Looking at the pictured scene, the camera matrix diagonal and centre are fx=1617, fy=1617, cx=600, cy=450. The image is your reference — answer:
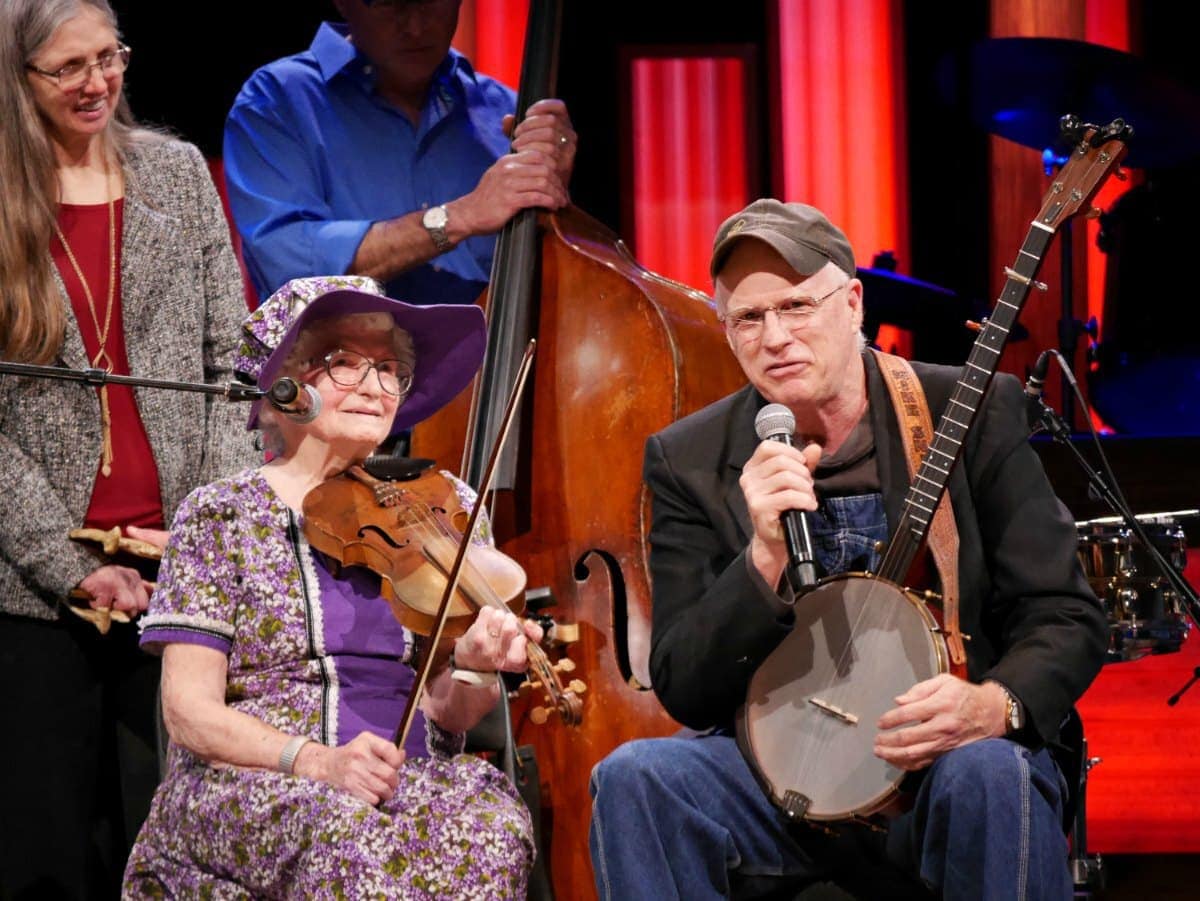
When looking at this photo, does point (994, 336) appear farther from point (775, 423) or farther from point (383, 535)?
point (383, 535)

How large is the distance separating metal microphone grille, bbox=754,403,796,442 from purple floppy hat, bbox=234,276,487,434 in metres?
0.66

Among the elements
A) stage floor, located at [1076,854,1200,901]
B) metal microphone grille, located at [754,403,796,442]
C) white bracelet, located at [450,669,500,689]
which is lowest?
stage floor, located at [1076,854,1200,901]

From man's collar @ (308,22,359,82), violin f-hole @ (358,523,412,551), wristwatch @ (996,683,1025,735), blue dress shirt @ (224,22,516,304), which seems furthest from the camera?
man's collar @ (308,22,359,82)

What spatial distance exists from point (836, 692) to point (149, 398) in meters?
1.35

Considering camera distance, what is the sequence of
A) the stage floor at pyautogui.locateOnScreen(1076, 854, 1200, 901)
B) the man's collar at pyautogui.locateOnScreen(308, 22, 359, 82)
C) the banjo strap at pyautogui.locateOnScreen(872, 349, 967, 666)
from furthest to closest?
the man's collar at pyautogui.locateOnScreen(308, 22, 359, 82) → the stage floor at pyautogui.locateOnScreen(1076, 854, 1200, 901) → the banjo strap at pyautogui.locateOnScreen(872, 349, 967, 666)

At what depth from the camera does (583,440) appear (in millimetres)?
3105

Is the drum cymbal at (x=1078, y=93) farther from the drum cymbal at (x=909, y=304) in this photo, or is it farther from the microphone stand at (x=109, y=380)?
the microphone stand at (x=109, y=380)

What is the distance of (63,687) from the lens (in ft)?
8.87

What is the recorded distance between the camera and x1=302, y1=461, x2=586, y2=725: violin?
2.28 metres

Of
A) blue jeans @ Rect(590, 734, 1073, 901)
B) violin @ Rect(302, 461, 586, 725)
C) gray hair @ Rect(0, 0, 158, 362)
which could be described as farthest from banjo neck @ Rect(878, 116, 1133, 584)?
gray hair @ Rect(0, 0, 158, 362)

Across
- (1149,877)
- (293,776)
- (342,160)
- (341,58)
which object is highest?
(341,58)

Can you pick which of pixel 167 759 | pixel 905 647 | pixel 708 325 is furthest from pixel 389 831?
pixel 708 325

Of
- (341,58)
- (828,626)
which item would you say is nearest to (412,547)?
(828,626)

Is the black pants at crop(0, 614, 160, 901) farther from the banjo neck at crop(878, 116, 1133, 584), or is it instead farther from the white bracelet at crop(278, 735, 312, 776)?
the banjo neck at crop(878, 116, 1133, 584)
